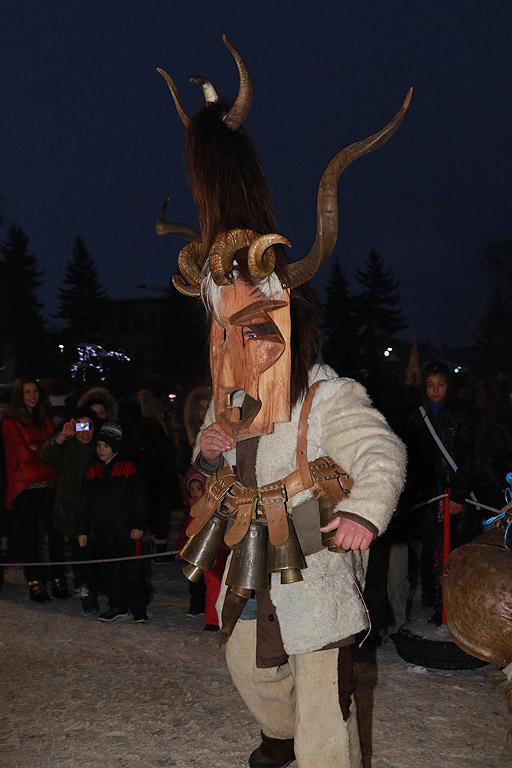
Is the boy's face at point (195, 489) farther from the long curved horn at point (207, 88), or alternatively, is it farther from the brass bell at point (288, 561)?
the long curved horn at point (207, 88)

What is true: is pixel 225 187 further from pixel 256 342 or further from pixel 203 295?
pixel 256 342

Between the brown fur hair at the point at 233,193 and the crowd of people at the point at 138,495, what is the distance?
2.11m

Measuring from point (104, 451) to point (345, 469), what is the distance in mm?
3926

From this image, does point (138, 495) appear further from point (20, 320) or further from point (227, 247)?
point (20, 320)

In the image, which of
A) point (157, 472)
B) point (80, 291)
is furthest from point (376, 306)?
point (157, 472)

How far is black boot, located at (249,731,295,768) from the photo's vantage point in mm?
3125

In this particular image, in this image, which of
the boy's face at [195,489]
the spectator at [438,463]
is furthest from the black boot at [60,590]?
the spectator at [438,463]

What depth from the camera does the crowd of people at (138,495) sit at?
18.1 ft

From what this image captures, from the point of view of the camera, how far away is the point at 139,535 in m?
6.15

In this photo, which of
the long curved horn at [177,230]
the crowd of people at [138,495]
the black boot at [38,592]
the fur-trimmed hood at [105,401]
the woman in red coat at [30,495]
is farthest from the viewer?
the fur-trimmed hood at [105,401]

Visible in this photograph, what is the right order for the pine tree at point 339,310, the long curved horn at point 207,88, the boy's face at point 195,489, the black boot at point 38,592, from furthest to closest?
the pine tree at point 339,310, the black boot at point 38,592, the boy's face at point 195,489, the long curved horn at point 207,88

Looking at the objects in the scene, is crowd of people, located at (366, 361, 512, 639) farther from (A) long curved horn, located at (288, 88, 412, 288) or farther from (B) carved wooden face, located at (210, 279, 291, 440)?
(A) long curved horn, located at (288, 88, 412, 288)

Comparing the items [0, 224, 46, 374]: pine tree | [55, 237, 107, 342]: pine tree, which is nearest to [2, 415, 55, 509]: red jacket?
[0, 224, 46, 374]: pine tree

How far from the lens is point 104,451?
6332mm
